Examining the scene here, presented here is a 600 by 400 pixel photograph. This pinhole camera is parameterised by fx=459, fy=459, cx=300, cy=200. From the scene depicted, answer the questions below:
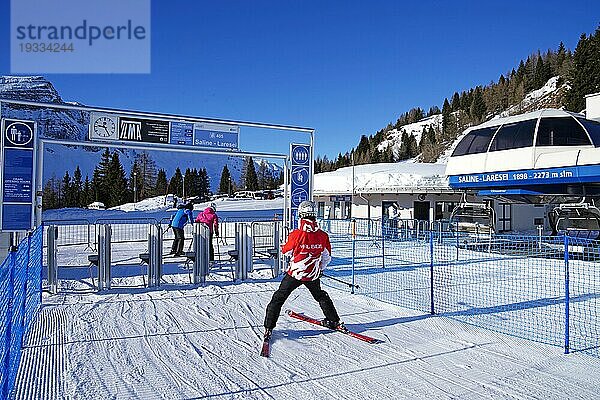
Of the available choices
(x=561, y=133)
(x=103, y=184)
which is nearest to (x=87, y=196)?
(x=103, y=184)

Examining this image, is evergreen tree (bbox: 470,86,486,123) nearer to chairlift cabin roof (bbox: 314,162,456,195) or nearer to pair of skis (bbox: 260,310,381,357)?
chairlift cabin roof (bbox: 314,162,456,195)

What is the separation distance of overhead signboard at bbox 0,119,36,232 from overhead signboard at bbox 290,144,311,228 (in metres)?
5.82

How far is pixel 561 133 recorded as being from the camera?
59.5 ft

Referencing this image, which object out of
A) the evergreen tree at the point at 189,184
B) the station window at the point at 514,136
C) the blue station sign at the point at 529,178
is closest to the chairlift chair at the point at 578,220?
the blue station sign at the point at 529,178

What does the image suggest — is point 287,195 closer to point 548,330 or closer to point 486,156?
point 548,330

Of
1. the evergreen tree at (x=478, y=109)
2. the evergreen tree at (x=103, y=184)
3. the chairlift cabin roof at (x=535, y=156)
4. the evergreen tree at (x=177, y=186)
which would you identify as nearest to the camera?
the chairlift cabin roof at (x=535, y=156)

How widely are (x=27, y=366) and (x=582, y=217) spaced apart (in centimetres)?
1864

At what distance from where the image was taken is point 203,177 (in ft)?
317

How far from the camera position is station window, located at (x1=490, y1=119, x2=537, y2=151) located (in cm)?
1873

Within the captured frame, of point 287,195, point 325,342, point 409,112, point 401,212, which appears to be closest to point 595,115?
point 401,212

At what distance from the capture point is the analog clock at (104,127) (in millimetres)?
9841

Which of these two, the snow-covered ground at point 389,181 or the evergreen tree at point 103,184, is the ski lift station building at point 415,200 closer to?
the snow-covered ground at point 389,181

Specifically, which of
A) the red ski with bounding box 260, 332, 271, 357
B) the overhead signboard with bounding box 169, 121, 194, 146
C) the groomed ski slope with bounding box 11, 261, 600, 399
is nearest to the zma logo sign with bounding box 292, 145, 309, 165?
the overhead signboard with bounding box 169, 121, 194, 146

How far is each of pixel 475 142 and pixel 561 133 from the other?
140 inches
